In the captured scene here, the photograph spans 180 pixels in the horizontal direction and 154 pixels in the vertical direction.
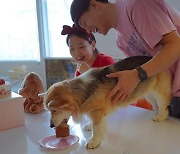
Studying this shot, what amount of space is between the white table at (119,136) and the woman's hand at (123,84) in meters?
0.13

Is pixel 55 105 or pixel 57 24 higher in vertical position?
pixel 57 24

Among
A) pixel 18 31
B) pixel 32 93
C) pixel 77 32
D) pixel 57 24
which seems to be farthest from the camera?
pixel 18 31

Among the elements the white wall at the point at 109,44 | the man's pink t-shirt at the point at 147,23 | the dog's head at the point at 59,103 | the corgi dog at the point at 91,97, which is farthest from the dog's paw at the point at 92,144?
the white wall at the point at 109,44

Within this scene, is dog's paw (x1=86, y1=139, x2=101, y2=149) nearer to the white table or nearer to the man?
the white table

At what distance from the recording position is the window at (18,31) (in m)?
2.90

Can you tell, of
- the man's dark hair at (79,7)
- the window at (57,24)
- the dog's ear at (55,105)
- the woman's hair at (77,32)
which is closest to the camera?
the dog's ear at (55,105)

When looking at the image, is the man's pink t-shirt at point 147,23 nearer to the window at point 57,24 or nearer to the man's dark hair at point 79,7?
the man's dark hair at point 79,7

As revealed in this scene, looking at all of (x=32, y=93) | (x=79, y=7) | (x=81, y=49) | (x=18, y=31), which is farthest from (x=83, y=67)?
(x=18, y=31)

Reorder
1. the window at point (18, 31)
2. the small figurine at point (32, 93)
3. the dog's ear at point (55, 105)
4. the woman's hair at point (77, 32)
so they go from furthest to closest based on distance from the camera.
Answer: the window at point (18, 31), the woman's hair at point (77, 32), the small figurine at point (32, 93), the dog's ear at point (55, 105)

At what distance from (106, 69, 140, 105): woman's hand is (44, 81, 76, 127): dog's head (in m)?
0.13

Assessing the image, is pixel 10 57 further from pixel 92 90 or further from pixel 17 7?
pixel 92 90

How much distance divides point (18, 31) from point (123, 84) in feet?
8.15

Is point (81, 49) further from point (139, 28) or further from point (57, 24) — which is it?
point (57, 24)

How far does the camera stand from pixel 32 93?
104 cm
